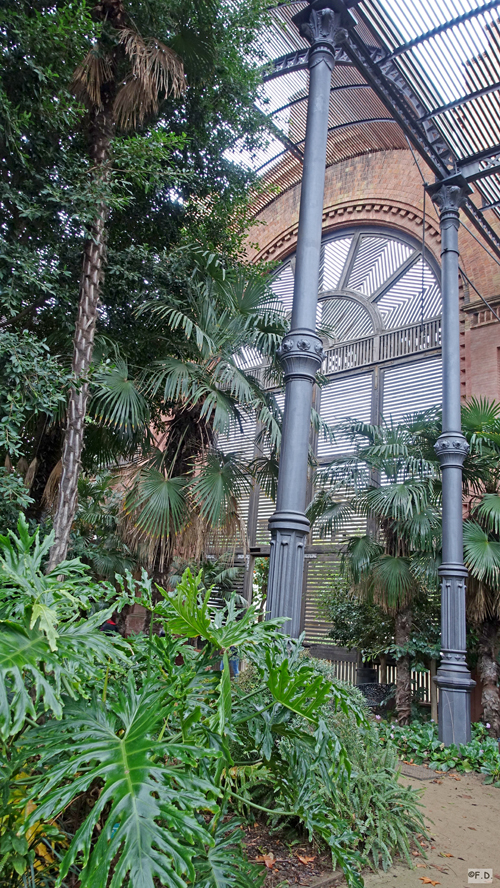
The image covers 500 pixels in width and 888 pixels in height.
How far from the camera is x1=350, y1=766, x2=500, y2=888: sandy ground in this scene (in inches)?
124

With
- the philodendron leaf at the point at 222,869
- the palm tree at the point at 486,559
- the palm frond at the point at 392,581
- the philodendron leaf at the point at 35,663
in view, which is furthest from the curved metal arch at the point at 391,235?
the philodendron leaf at the point at 35,663

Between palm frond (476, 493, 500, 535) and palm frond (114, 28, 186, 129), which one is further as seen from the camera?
palm frond (476, 493, 500, 535)

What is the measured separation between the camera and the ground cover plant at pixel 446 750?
607 centimetres

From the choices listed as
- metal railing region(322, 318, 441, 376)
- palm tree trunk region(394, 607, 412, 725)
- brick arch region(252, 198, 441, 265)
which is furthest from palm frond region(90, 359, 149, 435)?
metal railing region(322, 318, 441, 376)

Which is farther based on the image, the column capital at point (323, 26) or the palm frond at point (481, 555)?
the palm frond at point (481, 555)

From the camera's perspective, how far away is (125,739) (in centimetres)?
156

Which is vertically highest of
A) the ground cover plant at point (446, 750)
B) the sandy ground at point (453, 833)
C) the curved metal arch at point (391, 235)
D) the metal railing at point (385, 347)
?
the curved metal arch at point (391, 235)

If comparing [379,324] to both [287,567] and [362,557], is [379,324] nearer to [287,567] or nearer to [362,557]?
[362,557]

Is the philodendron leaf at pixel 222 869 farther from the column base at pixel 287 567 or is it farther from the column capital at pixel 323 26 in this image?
the column capital at pixel 323 26

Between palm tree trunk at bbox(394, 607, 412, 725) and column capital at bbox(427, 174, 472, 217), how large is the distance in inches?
218

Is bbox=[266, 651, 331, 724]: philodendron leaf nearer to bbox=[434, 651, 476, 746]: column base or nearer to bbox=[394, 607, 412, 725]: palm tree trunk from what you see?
bbox=[434, 651, 476, 746]: column base

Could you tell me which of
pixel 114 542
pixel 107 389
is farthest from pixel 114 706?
pixel 114 542

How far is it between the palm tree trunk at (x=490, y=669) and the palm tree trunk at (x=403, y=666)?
101cm

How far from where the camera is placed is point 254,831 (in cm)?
326
